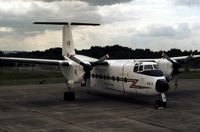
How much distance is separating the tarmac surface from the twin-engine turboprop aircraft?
999 millimetres

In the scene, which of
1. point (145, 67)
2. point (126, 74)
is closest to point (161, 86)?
point (145, 67)

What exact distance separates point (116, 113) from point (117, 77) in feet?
18.3

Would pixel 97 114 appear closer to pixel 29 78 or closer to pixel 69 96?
pixel 69 96

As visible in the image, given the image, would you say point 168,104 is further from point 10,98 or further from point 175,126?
point 10,98

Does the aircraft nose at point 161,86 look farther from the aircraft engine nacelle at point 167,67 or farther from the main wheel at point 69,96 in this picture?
the main wheel at point 69,96

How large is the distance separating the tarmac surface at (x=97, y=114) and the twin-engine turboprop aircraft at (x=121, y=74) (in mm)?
999

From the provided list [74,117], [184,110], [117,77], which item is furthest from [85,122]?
[117,77]

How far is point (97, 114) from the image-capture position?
61.2ft

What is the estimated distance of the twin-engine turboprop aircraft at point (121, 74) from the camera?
20953mm

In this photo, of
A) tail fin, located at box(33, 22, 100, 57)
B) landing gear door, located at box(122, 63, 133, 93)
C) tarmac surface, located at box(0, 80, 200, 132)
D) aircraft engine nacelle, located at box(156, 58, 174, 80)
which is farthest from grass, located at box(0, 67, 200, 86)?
landing gear door, located at box(122, 63, 133, 93)

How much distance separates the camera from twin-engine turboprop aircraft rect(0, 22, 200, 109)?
20953 mm

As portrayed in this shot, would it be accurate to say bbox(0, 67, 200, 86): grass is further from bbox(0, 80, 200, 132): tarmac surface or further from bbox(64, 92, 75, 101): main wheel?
bbox(64, 92, 75, 101): main wheel

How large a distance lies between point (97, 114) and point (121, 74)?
5772 millimetres

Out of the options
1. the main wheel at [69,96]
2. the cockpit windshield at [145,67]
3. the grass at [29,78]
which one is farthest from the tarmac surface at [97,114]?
the grass at [29,78]
